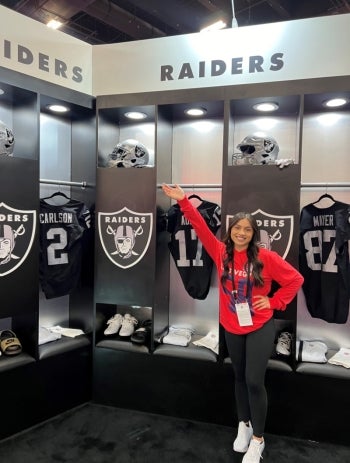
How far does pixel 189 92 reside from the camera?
8.58 ft

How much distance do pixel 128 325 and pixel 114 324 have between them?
0.11 metres

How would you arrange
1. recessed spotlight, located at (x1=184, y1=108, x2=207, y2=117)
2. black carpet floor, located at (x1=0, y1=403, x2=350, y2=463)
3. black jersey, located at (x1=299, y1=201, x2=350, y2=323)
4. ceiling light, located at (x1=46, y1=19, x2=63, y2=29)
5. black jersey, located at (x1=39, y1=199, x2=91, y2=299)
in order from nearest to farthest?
black carpet floor, located at (x1=0, y1=403, x2=350, y2=463)
black jersey, located at (x1=299, y1=201, x2=350, y2=323)
black jersey, located at (x1=39, y1=199, x2=91, y2=299)
recessed spotlight, located at (x1=184, y1=108, x2=207, y2=117)
ceiling light, located at (x1=46, y1=19, x2=63, y2=29)

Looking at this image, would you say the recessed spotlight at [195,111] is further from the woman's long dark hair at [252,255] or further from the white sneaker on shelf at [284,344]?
the white sneaker on shelf at [284,344]

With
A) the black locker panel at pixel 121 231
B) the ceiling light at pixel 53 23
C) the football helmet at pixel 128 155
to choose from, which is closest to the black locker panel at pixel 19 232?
the black locker panel at pixel 121 231

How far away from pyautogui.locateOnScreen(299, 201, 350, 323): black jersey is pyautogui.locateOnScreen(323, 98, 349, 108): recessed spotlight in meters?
0.70

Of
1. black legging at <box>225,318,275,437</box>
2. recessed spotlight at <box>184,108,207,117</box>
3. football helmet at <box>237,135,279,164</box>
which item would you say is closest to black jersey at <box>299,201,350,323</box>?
→ football helmet at <box>237,135,279,164</box>

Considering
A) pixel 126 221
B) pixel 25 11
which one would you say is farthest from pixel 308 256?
pixel 25 11

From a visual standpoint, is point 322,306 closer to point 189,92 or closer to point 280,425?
point 280,425

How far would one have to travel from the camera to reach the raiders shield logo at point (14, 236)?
235cm

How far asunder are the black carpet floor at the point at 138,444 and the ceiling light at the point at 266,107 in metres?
2.27

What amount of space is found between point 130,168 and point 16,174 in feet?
2.54

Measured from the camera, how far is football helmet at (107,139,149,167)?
274 cm

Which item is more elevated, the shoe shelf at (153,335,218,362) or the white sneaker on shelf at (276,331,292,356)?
the white sneaker on shelf at (276,331,292,356)

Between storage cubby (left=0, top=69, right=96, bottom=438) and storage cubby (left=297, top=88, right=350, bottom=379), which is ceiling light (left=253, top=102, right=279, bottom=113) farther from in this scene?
storage cubby (left=0, top=69, right=96, bottom=438)
